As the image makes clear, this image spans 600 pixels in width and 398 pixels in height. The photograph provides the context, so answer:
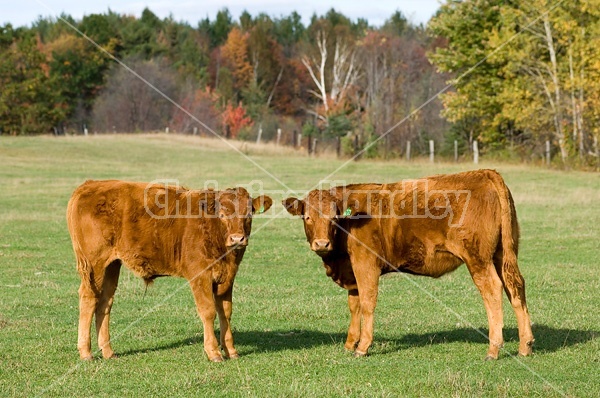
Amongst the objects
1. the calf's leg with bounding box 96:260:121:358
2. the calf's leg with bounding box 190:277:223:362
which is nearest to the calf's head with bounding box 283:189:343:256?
the calf's leg with bounding box 190:277:223:362

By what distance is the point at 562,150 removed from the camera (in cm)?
4497

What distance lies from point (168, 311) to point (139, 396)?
429cm

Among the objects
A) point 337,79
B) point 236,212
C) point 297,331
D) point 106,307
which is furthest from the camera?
point 337,79

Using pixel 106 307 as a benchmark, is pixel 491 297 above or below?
above

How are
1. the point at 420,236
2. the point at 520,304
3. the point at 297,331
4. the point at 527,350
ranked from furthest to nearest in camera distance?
1. the point at 297,331
2. the point at 420,236
3. the point at 520,304
4. the point at 527,350

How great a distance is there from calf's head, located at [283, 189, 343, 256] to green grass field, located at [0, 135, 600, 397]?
120 centimetres

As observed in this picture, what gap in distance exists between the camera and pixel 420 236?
Result: 30.2ft

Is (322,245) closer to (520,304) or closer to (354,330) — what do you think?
(354,330)

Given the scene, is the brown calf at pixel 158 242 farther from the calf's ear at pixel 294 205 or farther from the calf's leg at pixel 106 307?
the calf's ear at pixel 294 205

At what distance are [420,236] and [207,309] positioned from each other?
7.71 ft

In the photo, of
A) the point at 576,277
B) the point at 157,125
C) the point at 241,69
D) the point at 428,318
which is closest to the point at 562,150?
the point at 576,277

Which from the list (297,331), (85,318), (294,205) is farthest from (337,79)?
(85,318)

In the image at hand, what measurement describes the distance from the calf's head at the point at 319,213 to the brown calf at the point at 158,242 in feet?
1.34

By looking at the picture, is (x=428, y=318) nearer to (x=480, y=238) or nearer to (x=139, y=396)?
(x=480, y=238)
